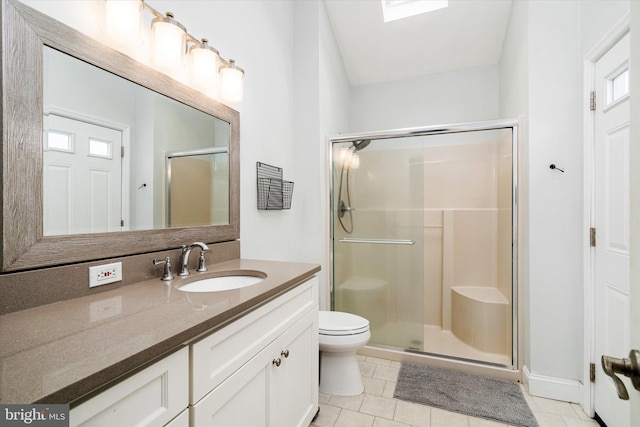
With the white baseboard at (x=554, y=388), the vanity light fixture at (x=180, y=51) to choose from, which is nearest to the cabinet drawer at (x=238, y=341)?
the vanity light fixture at (x=180, y=51)

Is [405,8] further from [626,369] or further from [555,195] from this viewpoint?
[626,369]

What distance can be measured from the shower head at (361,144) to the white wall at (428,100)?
0.97m

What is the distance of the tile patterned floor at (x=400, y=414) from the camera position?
1.63m

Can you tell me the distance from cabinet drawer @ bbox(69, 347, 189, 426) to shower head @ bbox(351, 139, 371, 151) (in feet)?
6.87

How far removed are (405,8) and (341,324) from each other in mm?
2652

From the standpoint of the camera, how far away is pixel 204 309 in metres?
0.87

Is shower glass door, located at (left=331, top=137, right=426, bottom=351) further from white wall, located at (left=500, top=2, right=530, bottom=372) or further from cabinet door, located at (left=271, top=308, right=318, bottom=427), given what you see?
cabinet door, located at (left=271, top=308, right=318, bottom=427)

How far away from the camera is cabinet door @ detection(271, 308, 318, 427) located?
120cm

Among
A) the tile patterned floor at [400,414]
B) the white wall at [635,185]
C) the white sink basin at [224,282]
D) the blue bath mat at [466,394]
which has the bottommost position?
the tile patterned floor at [400,414]

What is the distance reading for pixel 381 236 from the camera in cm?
248

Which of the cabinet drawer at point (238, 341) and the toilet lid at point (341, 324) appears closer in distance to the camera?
the cabinet drawer at point (238, 341)

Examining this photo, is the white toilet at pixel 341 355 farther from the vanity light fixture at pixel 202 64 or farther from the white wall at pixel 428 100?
the white wall at pixel 428 100

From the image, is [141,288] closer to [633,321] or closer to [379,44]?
[633,321]

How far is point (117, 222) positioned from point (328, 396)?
156 cm
